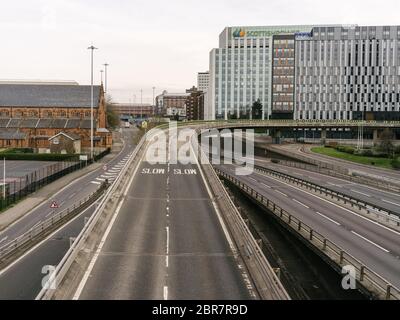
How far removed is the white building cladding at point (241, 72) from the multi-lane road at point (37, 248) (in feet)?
447

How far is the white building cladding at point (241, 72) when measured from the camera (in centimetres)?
19625

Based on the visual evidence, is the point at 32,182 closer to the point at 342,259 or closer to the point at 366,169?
the point at 342,259

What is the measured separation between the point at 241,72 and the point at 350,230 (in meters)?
165

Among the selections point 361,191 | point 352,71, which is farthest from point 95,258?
point 352,71

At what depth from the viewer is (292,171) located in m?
89.6

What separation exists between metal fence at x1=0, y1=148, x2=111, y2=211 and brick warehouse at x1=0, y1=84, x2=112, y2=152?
2742 centimetres

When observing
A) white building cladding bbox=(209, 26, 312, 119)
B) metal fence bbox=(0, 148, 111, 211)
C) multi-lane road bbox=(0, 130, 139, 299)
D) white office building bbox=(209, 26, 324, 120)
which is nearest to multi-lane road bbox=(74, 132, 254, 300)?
multi-lane road bbox=(0, 130, 139, 299)

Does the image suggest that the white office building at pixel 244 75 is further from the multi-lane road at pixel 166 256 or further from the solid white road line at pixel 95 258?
the solid white road line at pixel 95 258

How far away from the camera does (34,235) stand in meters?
37.2

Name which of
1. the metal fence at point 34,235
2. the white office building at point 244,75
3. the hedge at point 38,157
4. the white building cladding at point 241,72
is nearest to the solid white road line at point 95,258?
the metal fence at point 34,235
